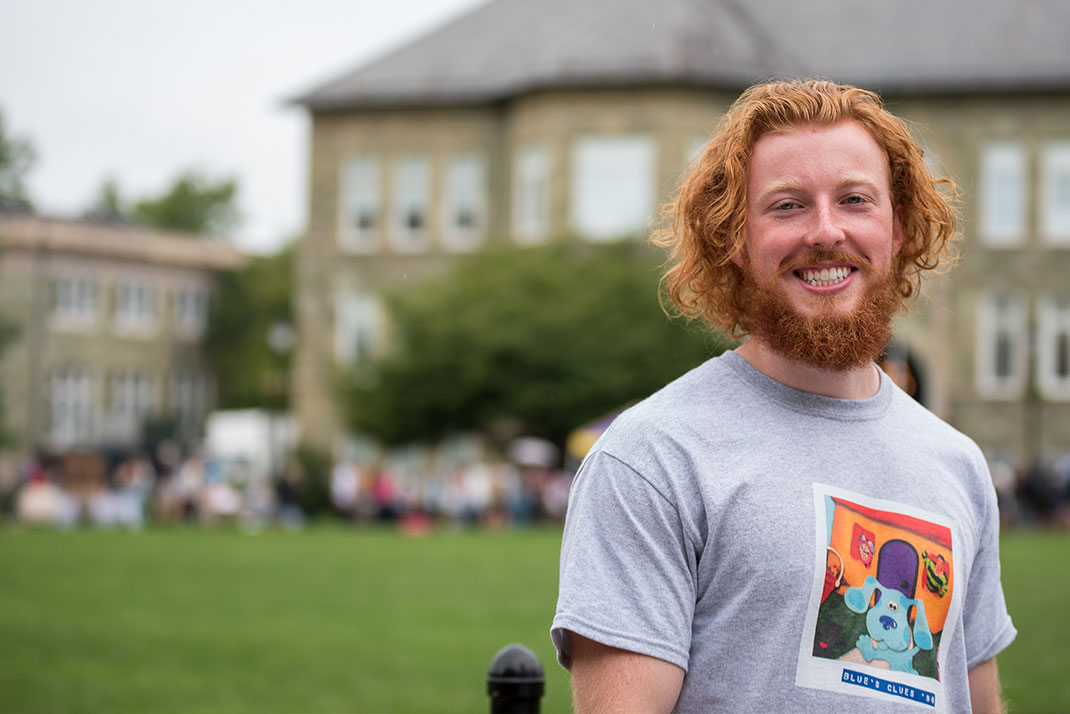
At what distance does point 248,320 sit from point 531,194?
39.3 m

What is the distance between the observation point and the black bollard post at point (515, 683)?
3477 mm

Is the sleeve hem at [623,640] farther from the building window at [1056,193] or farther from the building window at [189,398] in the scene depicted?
the building window at [189,398]

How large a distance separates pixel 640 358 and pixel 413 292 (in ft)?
23.2

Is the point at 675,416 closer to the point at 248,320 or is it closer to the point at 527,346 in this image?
the point at 527,346

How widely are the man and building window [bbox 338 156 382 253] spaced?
43.0 meters

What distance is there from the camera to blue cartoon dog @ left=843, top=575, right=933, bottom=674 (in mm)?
2686

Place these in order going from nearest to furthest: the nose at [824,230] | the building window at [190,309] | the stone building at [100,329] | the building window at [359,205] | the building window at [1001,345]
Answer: the nose at [824,230] → the building window at [1001,345] → the building window at [359,205] → the stone building at [100,329] → the building window at [190,309]

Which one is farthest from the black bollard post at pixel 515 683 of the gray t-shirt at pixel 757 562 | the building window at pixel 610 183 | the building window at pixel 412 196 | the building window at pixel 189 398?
the building window at pixel 189 398

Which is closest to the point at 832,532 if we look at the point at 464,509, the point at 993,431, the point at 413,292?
the point at 464,509

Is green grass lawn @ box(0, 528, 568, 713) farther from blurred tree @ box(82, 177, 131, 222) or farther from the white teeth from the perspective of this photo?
blurred tree @ box(82, 177, 131, 222)

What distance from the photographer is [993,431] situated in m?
42.2

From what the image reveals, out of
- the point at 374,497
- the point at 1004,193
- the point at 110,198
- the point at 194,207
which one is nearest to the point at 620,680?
the point at 374,497

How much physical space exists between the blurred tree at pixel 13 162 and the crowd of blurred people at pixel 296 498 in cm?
896

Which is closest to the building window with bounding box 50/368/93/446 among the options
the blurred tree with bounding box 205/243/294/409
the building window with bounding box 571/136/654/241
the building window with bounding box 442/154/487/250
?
the blurred tree with bounding box 205/243/294/409
